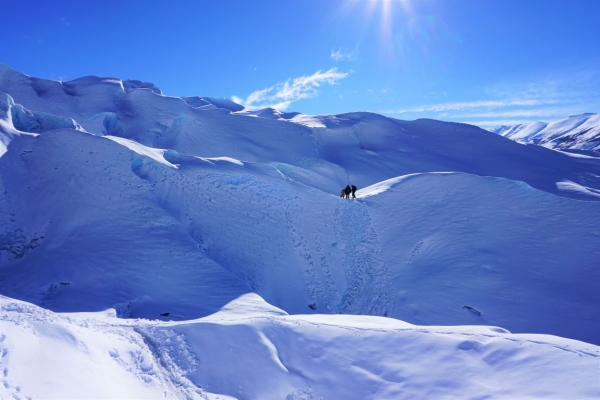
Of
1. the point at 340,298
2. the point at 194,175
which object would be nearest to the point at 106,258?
the point at 194,175

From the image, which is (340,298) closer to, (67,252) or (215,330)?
(215,330)

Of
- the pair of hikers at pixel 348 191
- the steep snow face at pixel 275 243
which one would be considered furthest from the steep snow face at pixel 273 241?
the pair of hikers at pixel 348 191

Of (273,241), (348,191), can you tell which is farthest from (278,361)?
(348,191)

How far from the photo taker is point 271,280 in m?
18.6

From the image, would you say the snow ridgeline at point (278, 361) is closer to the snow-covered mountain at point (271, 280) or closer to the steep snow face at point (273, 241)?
the snow-covered mountain at point (271, 280)

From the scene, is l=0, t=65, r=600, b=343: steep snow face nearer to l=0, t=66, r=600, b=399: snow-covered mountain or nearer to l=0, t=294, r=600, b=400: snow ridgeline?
l=0, t=66, r=600, b=399: snow-covered mountain

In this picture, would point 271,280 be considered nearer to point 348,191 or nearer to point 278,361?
point 278,361

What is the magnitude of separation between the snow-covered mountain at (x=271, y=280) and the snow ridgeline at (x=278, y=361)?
5 cm

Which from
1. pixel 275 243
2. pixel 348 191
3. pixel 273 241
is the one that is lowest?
pixel 275 243

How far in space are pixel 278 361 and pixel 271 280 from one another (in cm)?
938

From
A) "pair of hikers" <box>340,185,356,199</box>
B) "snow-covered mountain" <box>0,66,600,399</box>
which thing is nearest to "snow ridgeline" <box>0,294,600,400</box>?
"snow-covered mountain" <box>0,66,600,399</box>

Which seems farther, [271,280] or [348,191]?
[348,191]

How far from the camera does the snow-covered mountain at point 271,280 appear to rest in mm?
8281

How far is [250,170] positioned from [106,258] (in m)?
12.1
